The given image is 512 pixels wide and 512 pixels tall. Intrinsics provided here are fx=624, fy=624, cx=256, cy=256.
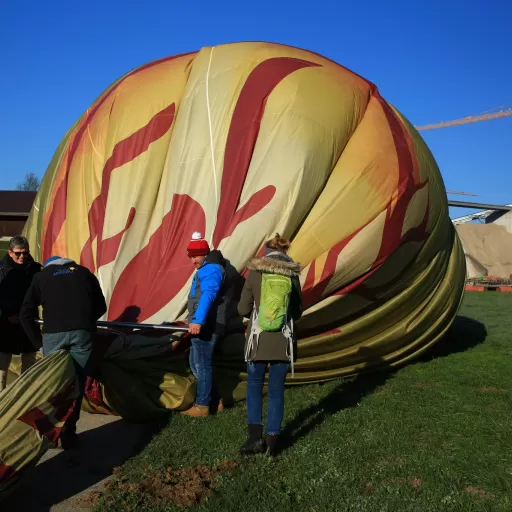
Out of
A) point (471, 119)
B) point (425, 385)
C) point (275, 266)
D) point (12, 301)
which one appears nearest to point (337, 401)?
point (425, 385)

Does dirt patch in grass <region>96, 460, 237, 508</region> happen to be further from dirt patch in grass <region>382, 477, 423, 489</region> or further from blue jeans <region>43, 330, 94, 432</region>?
dirt patch in grass <region>382, 477, 423, 489</region>

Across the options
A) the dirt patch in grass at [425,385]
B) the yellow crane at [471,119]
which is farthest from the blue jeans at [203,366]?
the yellow crane at [471,119]

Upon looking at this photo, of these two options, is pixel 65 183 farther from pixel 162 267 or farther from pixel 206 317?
pixel 206 317

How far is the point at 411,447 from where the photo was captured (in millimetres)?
4449

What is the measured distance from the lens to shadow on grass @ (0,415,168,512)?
3.56 m

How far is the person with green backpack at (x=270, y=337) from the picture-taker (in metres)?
4.20

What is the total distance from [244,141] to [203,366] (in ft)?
6.81

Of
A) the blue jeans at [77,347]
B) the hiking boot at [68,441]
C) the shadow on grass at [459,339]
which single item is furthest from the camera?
the shadow on grass at [459,339]

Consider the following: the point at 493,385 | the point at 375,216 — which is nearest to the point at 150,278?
the point at 375,216

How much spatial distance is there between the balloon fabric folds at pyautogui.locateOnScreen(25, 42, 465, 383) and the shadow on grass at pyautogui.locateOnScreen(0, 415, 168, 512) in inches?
35.6

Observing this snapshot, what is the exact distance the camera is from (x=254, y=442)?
4.21m

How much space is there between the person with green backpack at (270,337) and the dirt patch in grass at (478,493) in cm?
125

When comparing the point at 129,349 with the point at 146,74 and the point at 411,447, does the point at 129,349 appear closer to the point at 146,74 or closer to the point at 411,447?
the point at 411,447

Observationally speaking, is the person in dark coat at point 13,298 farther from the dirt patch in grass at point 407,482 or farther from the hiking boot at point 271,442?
the dirt patch in grass at point 407,482
